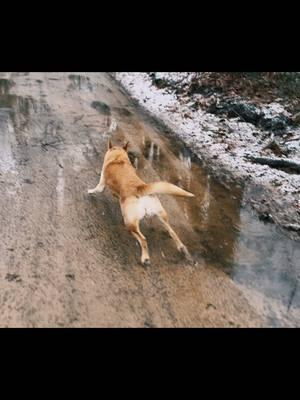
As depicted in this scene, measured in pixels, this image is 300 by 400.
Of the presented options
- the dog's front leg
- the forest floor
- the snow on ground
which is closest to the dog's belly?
the dog's front leg

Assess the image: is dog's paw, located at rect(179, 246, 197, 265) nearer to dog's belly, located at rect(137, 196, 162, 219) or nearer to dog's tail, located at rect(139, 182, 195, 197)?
dog's belly, located at rect(137, 196, 162, 219)

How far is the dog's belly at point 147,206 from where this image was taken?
5.11 meters

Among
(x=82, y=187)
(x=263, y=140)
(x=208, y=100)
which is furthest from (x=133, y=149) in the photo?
(x=208, y=100)

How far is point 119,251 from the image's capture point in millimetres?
5348

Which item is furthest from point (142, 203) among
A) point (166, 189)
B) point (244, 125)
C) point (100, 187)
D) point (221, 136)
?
point (244, 125)

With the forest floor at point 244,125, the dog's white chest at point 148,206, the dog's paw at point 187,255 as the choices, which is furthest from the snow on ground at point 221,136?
the dog's white chest at point 148,206

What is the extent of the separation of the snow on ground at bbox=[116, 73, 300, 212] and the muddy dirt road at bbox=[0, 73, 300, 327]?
0.61 metres

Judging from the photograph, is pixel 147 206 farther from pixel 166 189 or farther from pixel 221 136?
pixel 221 136

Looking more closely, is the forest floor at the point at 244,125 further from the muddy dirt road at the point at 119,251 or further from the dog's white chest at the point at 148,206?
the dog's white chest at the point at 148,206

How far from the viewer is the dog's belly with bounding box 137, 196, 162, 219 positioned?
511 centimetres

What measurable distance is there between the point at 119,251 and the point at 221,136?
474 cm

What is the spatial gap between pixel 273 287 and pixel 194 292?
0.97m

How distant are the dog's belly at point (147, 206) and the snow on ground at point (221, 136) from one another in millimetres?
2726

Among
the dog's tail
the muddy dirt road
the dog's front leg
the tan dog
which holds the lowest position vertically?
the muddy dirt road
